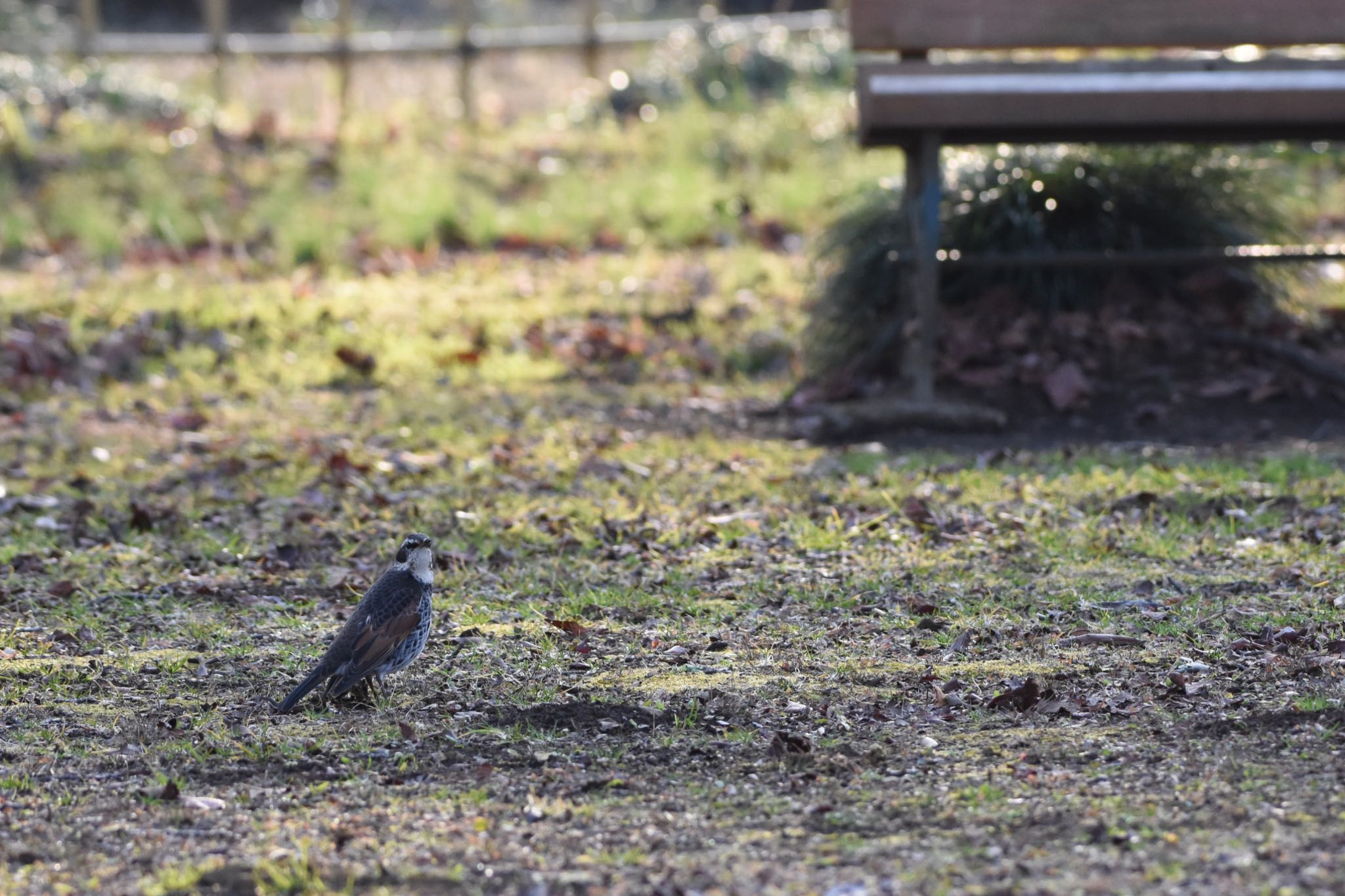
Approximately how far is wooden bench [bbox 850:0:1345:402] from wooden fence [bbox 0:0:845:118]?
8165 millimetres

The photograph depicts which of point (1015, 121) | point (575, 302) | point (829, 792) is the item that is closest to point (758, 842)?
point (829, 792)

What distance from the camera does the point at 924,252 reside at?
275 inches

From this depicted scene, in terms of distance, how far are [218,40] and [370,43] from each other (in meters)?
1.43

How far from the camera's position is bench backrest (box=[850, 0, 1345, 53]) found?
6.94 metres

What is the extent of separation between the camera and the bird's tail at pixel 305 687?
3.85 meters

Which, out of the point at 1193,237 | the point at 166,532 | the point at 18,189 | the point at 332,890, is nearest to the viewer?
the point at 332,890

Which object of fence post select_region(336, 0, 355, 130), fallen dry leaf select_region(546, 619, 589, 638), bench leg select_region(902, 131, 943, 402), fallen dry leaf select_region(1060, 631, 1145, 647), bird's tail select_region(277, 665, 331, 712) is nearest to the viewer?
bird's tail select_region(277, 665, 331, 712)

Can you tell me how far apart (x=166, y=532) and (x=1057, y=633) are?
3.18 meters

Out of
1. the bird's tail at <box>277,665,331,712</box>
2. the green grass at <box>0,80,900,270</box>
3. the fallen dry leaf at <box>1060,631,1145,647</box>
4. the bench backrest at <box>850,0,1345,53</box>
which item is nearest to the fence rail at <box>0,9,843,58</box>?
the green grass at <box>0,80,900,270</box>

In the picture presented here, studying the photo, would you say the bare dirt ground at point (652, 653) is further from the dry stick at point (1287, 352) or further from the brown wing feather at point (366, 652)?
the dry stick at point (1287, 352)

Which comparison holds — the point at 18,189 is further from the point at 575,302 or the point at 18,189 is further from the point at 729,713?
the point at 729,713

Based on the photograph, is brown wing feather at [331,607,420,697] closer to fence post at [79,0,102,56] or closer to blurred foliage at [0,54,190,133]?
blurred foliage at [0,54,190,133]

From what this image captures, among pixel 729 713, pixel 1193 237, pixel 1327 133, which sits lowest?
pixel 729 713

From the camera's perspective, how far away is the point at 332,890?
2.95 metres
